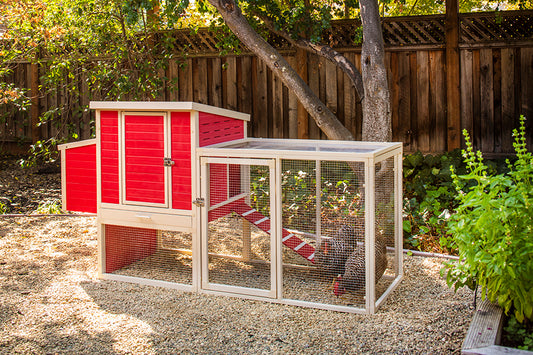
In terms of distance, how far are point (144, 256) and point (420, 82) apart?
4.38 m

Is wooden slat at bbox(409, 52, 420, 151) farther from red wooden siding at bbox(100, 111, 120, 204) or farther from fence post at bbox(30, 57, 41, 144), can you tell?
fence post at bbox(30, 57, 41, 144)

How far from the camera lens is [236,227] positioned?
641cm

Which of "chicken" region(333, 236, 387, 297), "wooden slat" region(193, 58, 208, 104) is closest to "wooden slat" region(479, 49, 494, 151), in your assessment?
"chicken" region(333, 236, 387, 297)

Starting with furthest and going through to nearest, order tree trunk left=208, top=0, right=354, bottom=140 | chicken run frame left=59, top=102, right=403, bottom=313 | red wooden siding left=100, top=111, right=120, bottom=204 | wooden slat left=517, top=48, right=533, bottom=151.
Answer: wooden slat left=517, top=48, right=533, bottom=151 → tree trunk left=208, top=0, right=354, bottom=140 → red wooden siding left=100, top=111, right=120, bottom=204 → chicken run frame left=59, top=102, right=403, bottom=313

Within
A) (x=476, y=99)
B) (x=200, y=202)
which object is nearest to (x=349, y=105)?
(x=476, y=99)

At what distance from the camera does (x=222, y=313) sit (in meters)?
4.34

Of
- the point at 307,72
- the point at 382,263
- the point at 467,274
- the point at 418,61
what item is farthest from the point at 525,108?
the point at 467,274

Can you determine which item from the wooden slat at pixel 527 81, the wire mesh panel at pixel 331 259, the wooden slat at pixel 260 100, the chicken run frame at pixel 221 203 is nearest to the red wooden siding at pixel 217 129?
the chicken run frame at pixel 221 203

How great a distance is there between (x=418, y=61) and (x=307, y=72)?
1.52 m

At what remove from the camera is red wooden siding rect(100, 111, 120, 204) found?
505 centimetres

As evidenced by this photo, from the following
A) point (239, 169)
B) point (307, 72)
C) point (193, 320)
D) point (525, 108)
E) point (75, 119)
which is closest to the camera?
point (193, 320)

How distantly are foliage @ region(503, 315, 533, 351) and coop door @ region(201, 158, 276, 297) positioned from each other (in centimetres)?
169

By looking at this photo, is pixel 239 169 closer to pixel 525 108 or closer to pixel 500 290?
pixel 500 290

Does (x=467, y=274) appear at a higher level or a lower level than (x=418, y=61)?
lower
